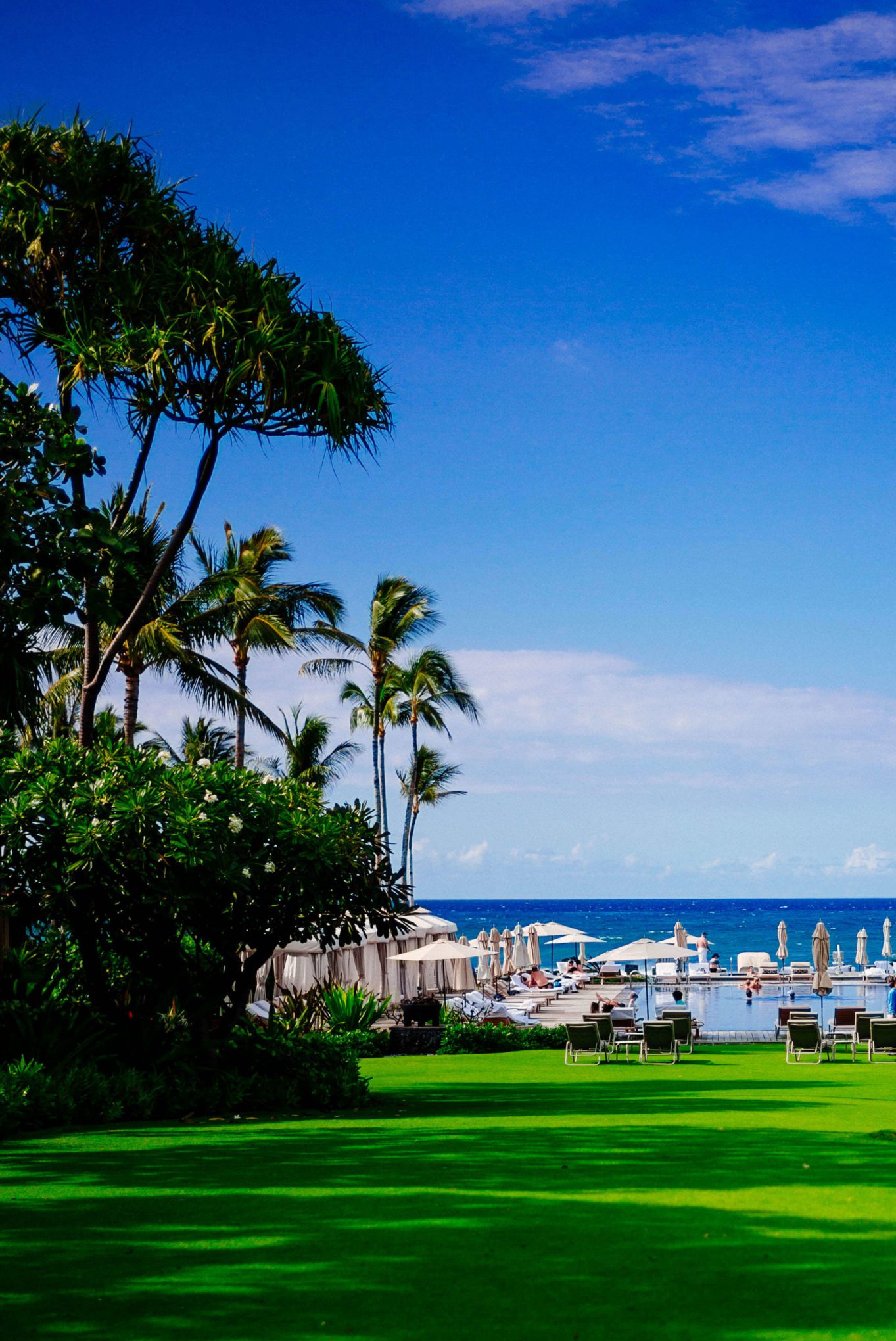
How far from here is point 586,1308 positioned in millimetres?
5406

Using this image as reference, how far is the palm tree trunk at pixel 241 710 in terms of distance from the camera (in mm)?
26641

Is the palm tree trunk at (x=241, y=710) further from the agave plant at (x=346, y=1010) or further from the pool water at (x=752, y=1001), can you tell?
the pool water at (x=752, y=1001)

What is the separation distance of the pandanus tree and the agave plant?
9.50m

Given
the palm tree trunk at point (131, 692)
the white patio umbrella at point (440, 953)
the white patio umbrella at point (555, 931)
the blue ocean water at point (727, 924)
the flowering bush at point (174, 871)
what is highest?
the palm tree trunk at point (131, 692)

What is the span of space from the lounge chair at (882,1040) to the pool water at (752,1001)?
6940 millimetres

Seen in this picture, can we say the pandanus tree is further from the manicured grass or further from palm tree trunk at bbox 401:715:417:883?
palm tree trunk at bbox 401:715:417:883

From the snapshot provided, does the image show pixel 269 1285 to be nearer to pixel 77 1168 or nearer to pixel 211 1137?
pixel 77 1168

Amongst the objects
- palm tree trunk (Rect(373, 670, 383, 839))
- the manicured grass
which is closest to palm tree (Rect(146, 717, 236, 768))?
palm tree trunk (Rect(373, 670, 383, 839))

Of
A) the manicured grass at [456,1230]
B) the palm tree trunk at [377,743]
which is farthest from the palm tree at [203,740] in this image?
the manicured grass at [456,1230]

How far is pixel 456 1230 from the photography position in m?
6.91

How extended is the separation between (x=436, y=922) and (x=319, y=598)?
8734 millimetres

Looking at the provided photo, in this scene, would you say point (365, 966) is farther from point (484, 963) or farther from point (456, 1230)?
point (456, 1230)

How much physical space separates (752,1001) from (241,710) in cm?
1890

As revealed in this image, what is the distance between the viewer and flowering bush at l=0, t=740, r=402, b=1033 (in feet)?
40.3
